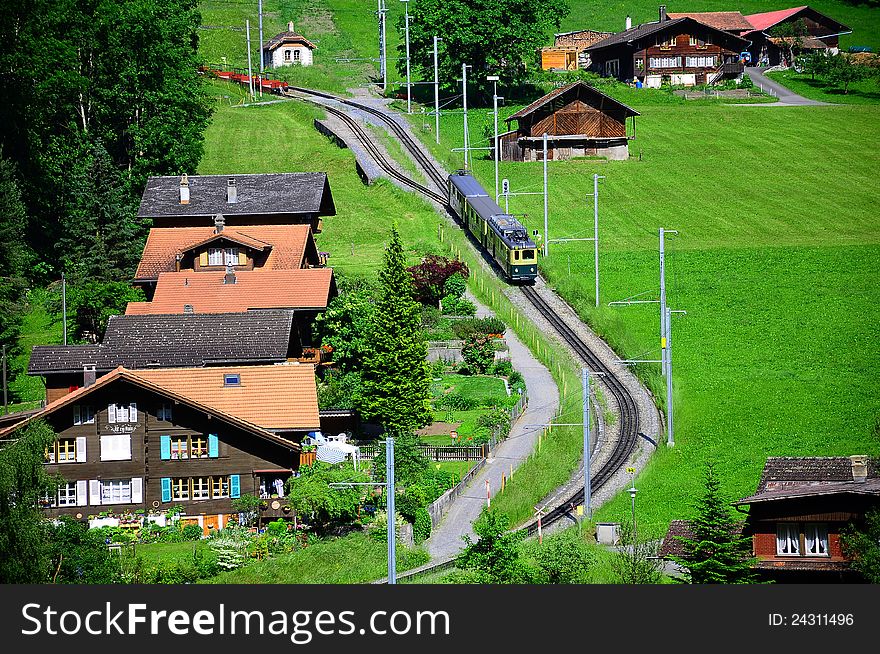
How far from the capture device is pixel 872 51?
533 ft

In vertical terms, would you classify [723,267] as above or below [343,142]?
below

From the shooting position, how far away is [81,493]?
61.3m

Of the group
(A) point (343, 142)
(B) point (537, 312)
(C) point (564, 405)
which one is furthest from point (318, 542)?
(A) point (343, 142)

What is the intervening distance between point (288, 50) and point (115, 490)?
102 m

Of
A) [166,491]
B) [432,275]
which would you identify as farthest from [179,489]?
[432,275]

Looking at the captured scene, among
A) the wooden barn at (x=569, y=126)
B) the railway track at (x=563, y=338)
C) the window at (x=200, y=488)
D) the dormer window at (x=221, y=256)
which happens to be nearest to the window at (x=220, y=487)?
the window at (x=200, y=488)

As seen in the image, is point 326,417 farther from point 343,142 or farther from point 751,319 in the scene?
point 343,142

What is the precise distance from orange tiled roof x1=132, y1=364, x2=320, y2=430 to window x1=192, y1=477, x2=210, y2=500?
3.12m

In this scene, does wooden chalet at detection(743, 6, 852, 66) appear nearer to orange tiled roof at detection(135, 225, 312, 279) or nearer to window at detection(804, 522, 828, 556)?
orange tiled roof at detection(135, 225, 312, 279)

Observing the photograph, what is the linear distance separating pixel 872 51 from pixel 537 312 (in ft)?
293

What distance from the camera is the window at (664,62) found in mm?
149125

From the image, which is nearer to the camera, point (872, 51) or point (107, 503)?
point (107, 503)

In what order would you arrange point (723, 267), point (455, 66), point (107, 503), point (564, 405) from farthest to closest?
point (455, 66), point (723, 267), point (564, 405), point (107, 503)

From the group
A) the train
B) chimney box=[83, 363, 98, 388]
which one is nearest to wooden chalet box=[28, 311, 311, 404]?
chimney box=[83, 363, 98, 388]
